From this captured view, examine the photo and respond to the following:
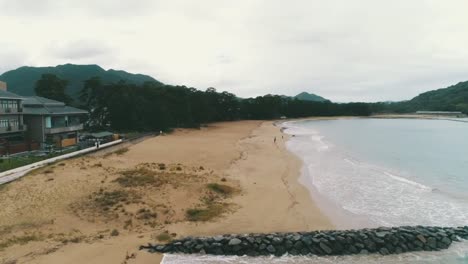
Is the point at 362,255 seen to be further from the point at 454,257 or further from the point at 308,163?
the point at 308,163

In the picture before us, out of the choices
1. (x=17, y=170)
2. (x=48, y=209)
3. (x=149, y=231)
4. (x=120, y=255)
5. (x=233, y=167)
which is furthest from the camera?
(x=233, y=167)

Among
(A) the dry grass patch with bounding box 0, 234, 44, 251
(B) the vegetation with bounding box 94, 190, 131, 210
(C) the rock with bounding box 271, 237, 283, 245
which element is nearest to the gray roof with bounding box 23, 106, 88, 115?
(B) the vegetation with bounding box 94, 190, 131, 210

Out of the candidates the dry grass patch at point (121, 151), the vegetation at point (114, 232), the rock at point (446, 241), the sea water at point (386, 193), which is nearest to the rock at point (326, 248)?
the sea water at point (386, 193)

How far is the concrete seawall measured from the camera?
19.5 metres

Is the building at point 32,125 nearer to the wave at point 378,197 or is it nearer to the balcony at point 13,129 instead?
the balcony at point 13,129

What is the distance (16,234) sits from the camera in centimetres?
2005

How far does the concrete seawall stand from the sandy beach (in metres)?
1.53

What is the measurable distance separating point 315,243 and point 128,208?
11.6 m

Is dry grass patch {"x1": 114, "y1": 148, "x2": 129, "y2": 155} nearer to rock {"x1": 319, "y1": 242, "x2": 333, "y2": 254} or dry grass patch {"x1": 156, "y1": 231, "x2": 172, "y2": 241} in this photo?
dry grass patch {"x1": 156, "y1": 231, "x2": 172, "y2": 241}

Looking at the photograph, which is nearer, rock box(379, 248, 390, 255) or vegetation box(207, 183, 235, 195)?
rock box(379, 248, 390, 255)

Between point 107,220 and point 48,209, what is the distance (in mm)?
4053

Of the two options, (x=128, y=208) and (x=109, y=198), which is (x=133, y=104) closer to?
(x=109, y=198)

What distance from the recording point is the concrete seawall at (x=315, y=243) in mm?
19547

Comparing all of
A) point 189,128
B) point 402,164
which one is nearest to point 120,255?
point 402,164
